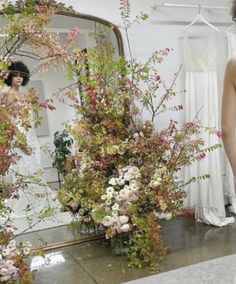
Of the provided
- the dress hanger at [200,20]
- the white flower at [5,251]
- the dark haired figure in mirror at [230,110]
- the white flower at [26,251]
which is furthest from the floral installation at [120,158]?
the dark haired figure in mirror at [230,110]

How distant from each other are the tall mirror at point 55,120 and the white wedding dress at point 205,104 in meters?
0.71

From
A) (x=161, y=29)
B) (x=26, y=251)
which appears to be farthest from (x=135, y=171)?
(x=161, y=29)

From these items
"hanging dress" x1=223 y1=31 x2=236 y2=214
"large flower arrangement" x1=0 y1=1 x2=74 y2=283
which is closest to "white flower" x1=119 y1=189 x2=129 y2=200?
"large flower arrangement" x1=0 y1=1 x2=74 y2=283

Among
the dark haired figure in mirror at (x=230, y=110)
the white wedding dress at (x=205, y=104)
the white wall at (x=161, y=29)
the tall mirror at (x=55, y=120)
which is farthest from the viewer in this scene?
the white wedding dress at (x=205, y=104)

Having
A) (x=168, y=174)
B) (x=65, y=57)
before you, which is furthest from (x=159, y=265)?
(x=65, y=57)

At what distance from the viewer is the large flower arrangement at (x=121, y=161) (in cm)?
218

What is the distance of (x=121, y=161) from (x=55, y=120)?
1.72 feet

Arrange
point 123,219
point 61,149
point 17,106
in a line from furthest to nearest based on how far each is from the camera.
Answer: point 61,149 < point 123,219 < point 17,106

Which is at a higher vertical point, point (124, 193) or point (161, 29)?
point (161, 29)

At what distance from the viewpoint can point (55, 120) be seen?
7.77 ft

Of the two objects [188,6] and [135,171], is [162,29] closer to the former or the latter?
[188,6]

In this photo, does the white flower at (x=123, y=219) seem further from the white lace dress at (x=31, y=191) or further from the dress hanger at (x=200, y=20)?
the dress hanger at (x=200, y=20)

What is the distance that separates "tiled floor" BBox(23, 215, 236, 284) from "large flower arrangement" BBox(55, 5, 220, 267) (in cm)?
13

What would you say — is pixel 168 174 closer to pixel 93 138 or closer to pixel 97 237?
pixel 93 138
